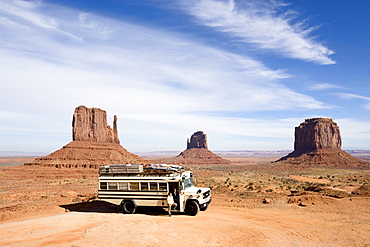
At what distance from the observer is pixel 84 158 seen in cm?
7900

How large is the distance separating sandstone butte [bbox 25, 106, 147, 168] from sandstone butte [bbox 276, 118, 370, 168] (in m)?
75.5

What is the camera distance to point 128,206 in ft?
53.9

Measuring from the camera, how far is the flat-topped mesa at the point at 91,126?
92750 millimetres

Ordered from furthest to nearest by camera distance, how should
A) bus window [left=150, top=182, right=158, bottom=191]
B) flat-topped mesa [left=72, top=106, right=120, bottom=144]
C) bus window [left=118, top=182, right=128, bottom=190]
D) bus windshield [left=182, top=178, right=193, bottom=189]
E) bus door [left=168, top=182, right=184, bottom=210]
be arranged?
flat-topped mesa [left=72, top=106, right=120, bottom=144], bus window [left=118, top=182, right=128, bottom=190], bus windshield [left=182, top=178, right=193, bottom=189], bus window [left=150, top=182, right=158, bottom=191], bus door [left=168, top=182, right=184, bottom=210]

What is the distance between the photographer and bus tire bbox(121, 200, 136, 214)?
16.2 metres

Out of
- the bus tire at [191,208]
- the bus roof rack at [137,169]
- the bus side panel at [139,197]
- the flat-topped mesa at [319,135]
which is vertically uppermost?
the flat-topped mesa at [319,135]

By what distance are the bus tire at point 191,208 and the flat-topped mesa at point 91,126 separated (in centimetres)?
8518

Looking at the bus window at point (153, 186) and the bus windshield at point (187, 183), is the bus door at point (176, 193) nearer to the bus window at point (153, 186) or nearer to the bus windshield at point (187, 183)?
the bus windshield at point (187, 183)

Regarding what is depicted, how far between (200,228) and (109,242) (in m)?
4.36

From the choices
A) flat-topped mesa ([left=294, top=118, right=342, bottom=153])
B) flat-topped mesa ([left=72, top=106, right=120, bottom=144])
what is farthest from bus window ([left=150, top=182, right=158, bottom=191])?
flat-topped mesa ([left=294, top=118, right=342, bottom=153])

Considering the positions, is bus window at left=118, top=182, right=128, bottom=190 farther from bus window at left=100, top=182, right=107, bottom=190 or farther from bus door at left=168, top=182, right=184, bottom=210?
bus door at left=168, top=182, right=184, bottom=210

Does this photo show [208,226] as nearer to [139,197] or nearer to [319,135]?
[139,197]

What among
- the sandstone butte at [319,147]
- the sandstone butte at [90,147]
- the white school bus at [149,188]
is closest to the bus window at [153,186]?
the white school bus at [149,188]

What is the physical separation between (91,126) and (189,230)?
9047 centimetres
